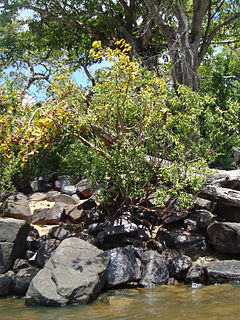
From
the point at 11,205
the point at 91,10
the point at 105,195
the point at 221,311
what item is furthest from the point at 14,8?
the point at 221,311

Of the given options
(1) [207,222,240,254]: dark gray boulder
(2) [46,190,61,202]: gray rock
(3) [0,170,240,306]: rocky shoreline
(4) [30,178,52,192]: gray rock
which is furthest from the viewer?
(4) [30,178,52,192]: gray rock

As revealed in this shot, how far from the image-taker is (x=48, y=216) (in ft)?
27.9

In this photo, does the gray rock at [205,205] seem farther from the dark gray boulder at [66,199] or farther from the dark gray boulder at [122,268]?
the dark gray boulder at [66,199]

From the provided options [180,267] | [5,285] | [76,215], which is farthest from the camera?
[76,215]

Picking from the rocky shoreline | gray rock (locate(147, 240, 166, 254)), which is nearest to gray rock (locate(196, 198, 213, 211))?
the rocky shoreline

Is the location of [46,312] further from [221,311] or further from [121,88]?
[121,88]

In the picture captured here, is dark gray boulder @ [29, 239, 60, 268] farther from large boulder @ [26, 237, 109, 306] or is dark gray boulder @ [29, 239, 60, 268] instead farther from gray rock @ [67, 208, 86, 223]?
gray rock @ [67, 208, 86, 223]

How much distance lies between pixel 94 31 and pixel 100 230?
31.9 ft

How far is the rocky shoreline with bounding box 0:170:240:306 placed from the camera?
539 cm

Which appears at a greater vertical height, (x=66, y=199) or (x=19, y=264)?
(x=66, y=199)

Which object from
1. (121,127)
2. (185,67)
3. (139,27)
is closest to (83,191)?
(121,127)

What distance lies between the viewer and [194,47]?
37.1 feet

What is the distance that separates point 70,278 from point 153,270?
Answer: 5.42 ft

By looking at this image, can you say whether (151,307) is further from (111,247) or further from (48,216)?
(48,216)
